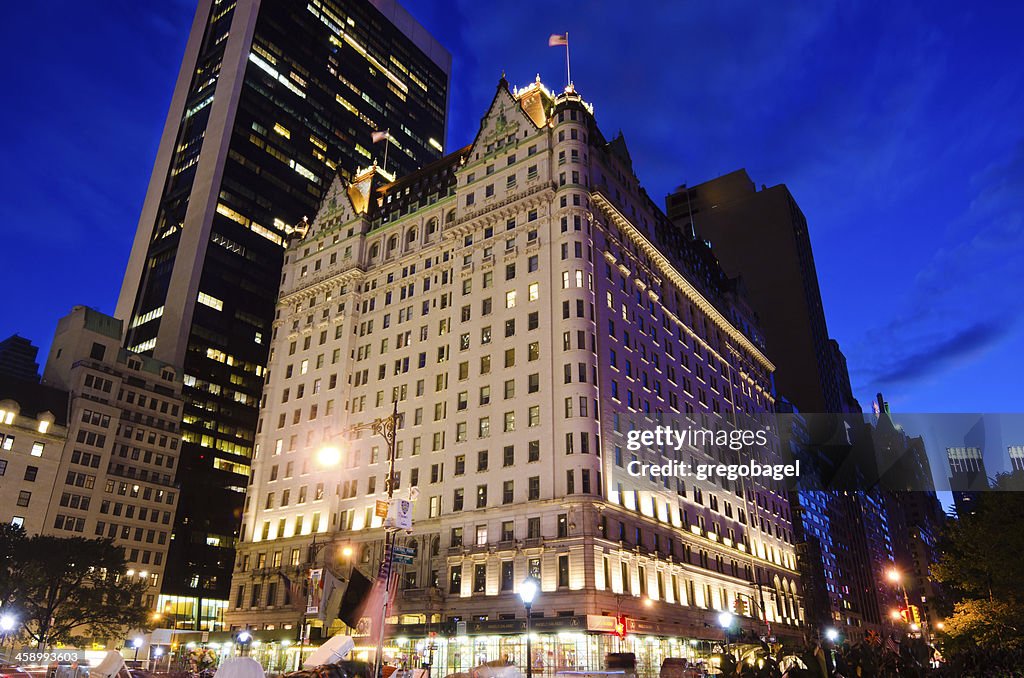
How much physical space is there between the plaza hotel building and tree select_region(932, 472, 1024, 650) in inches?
870

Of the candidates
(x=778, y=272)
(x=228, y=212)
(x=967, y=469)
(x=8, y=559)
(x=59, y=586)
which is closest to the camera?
(x=967, y=469)

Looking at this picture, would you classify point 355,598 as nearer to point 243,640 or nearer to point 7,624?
point 243,640

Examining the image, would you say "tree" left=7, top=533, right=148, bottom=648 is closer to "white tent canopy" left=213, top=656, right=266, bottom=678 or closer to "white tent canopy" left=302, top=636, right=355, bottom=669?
"white tent canopy" left=302, top=636, right=355, bottom=669

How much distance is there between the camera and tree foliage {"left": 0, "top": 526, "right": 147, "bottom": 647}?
69169 millimetres

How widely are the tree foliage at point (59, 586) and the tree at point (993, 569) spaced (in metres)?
76.7

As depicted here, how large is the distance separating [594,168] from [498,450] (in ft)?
107

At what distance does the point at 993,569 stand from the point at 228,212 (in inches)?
5423

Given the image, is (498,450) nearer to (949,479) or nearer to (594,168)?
(594,168)

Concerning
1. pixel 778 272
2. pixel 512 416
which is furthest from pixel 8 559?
pixel 778 272

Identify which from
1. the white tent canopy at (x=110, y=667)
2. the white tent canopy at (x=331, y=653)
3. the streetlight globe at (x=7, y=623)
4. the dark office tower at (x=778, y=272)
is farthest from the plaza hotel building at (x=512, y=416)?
the dark office tower at (x=778, y=272)

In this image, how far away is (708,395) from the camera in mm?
92375

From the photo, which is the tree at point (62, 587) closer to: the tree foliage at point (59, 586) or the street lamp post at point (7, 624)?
the tree foliage at point (59, 586)

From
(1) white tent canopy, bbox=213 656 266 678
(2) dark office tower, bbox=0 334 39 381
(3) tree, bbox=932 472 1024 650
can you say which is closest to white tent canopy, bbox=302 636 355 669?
(1) white tent canopy, bbox=213 656 266 678

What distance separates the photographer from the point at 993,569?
4131 cm
